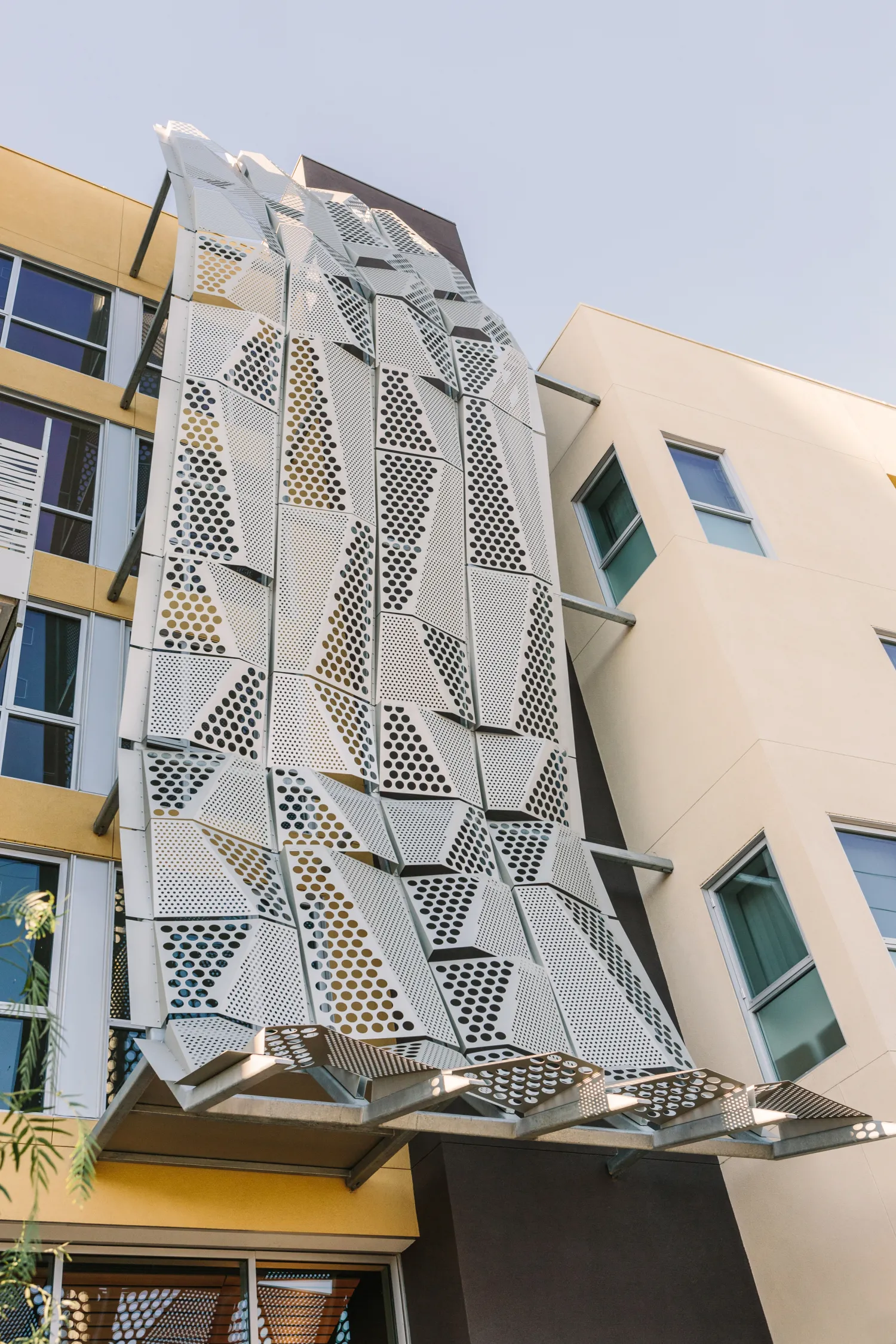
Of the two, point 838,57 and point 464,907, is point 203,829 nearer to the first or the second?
point 464,907

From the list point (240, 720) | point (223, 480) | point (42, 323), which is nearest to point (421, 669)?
point (240, 720)

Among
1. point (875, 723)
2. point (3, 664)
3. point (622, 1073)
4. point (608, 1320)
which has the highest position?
point (3, 664)

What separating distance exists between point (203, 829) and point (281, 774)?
83 centimetres

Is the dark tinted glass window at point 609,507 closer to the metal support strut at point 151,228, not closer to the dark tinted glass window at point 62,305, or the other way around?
the dark tinted glass window at point 62,305

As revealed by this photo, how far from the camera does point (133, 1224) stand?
20.4 ft

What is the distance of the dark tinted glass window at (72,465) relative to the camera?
32.9 ft

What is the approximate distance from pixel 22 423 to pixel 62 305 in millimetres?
2022

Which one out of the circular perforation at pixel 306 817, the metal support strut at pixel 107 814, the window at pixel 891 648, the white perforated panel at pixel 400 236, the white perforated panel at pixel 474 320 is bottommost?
the circular perforation at pixel 306 817

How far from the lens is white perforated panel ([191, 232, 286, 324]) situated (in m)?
Answer: 9.46

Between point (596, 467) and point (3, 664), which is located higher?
point (596, 467)

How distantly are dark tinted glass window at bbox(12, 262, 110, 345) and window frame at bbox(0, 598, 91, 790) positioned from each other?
3822mm

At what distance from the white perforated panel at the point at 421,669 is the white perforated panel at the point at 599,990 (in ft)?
5.24

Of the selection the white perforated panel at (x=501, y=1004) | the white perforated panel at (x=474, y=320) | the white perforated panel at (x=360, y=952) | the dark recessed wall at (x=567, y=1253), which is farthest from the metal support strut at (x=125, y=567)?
the dark recessed wall at (x=567, y=1253)

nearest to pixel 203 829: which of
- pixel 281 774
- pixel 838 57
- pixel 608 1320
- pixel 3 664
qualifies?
pixel 281 774
